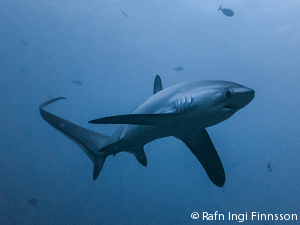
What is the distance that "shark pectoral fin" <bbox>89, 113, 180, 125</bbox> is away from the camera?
2.28 meters

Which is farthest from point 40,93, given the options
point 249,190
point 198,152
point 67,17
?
point 198,152

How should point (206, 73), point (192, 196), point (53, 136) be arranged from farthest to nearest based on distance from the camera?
1. point (206, 73)
2. point (53, 136)
3. point (192, 196)

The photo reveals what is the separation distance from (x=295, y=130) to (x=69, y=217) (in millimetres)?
31765

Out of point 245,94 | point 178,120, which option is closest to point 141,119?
point 178,120

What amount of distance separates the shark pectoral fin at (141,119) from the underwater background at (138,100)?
14474 mm

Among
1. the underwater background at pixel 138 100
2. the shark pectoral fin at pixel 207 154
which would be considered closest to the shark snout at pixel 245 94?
the shark pectoral fin at pixel 207 154

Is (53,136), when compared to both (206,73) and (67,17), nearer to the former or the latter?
(67,17)

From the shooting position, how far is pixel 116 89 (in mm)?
35656

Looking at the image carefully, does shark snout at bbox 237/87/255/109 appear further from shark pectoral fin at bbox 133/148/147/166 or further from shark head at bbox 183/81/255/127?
shark pectoral fin at bbox 133/148/147/166

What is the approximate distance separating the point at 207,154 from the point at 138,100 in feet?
109

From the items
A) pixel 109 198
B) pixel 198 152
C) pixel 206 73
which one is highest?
pixel 206 73

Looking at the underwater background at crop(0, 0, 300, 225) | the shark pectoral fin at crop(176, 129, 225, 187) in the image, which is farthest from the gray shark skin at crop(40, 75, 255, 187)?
the underwater background at crop(0, 0, 300, 225)

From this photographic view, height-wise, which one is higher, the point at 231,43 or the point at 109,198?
the point at 231,43

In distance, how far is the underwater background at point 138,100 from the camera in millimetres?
18781
